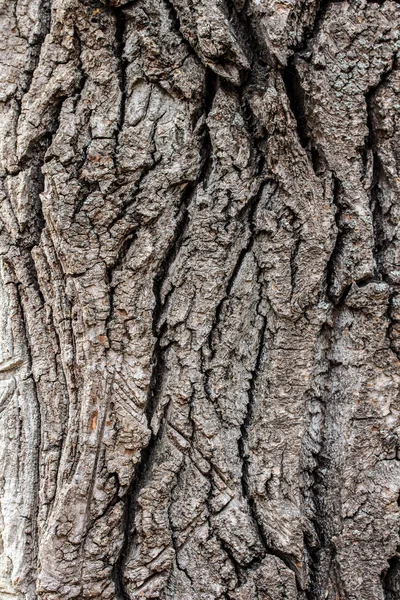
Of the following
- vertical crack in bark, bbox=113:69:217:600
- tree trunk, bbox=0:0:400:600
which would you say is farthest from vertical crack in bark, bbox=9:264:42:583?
vertical crack in bark, bbox=113:69:217:600

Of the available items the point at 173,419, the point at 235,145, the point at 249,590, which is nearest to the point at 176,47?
the point at 235,145

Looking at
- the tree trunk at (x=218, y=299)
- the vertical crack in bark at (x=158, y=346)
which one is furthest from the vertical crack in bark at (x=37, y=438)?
the vertical crack in bark at (x=158, y=346)

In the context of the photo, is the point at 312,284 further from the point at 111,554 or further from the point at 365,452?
the point at 111,554

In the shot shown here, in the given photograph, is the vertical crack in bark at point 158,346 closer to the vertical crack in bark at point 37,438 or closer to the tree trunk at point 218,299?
the tree trunk at point 218,299

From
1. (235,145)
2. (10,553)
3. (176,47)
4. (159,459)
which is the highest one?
(176,47)

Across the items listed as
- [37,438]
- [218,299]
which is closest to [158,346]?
[218,299]

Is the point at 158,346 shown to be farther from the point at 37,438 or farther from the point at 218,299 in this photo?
the point at 37,438

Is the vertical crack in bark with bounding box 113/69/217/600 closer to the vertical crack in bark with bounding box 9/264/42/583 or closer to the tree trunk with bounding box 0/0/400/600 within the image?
the tree trunk with bounding box 0/0/400/600

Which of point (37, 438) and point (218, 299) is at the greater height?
point (218, 299)
